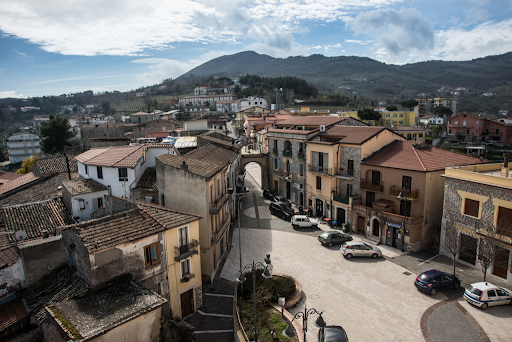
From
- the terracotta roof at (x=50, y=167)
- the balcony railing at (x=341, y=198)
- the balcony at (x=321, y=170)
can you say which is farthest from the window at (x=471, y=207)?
the terracotta roof at (x=50, y=167)

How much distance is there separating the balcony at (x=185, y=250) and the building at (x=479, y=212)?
1868 cm

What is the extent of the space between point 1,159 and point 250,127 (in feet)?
270

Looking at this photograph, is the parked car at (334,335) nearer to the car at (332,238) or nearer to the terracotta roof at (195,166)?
the terracotta roof at (195,166)

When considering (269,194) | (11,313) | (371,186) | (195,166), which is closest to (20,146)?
(269,194)

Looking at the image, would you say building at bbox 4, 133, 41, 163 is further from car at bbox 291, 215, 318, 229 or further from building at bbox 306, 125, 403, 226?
car at bbox 291, 215, 318, 229

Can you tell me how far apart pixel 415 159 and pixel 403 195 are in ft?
12.1

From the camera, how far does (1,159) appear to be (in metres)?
95.7

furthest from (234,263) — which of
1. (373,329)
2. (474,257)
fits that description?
(474,257)

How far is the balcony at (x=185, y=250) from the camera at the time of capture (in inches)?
689

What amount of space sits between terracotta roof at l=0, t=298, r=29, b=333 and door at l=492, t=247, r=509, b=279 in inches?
1151

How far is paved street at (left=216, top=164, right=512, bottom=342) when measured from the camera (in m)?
16.6

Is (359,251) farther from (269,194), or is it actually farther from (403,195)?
(269,194)

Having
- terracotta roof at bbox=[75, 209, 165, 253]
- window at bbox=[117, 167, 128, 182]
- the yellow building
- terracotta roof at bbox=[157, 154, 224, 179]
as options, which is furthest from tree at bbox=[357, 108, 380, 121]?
terracotta roof at bbox=[75, 209, 165, 253]

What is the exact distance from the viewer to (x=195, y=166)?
24.1m
